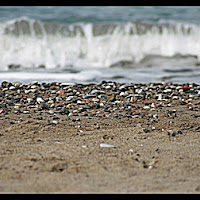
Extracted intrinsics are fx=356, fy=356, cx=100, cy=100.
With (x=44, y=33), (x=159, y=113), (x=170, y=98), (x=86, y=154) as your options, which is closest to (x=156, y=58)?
(x=44, y=33)

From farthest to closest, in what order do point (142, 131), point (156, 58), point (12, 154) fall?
point (156, 58)
point (142, 131)
point (12, 154)

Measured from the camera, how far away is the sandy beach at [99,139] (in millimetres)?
2111

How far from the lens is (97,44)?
8.27 metres

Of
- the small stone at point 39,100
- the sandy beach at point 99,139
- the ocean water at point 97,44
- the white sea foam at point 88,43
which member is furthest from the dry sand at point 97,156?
the white sea foam at point 88,43

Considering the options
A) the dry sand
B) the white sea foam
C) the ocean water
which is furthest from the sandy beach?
the white sea foam

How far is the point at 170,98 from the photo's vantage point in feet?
14.4

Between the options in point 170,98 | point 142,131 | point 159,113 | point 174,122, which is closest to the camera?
point 142,131

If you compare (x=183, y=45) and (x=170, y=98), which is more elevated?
(x=170, y=98)

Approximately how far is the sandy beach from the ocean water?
53.1 inches

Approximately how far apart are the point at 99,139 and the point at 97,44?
220 inches

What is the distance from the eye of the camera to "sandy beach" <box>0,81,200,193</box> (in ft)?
6.93

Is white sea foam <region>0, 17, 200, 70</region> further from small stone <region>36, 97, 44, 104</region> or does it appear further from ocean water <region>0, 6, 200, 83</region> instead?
small stone <region>36, 97, 44, 104</region>

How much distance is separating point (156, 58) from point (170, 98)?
3.61 meters

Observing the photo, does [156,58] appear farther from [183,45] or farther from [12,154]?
[12,154]
